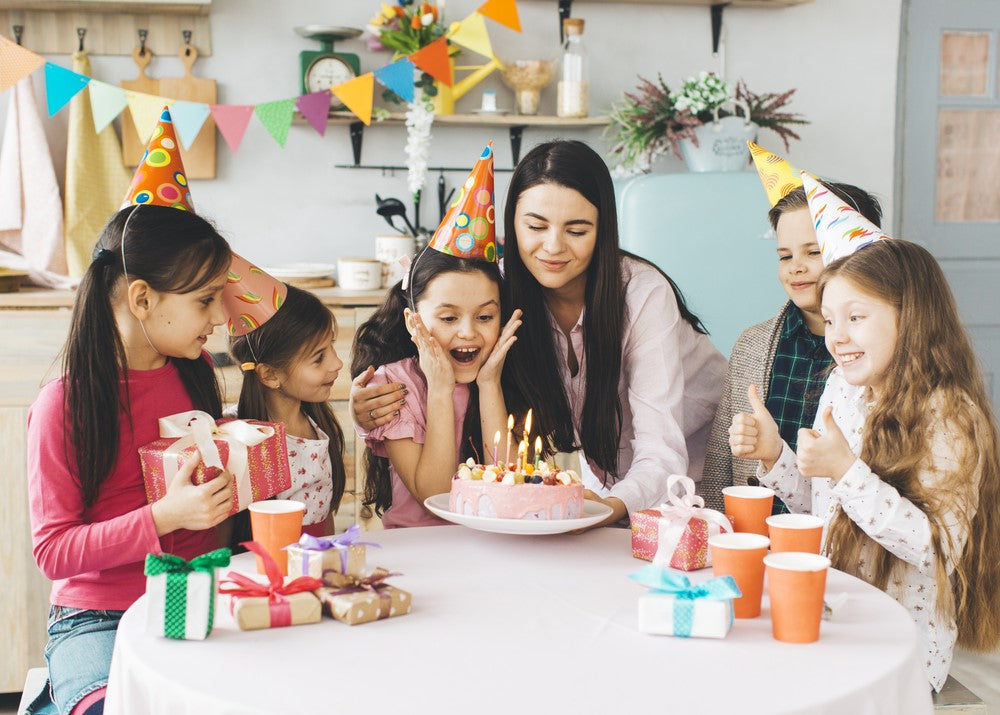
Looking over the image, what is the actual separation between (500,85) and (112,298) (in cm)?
222

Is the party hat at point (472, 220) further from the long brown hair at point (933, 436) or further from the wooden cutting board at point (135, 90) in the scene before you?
the wooden cutting board at point (135, 90)

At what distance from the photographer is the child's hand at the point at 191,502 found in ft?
4.71

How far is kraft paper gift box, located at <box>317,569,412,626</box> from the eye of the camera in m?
1.18

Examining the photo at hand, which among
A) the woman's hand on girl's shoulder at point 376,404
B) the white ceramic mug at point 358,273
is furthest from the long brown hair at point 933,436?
the white ceramic mug at point 358,273

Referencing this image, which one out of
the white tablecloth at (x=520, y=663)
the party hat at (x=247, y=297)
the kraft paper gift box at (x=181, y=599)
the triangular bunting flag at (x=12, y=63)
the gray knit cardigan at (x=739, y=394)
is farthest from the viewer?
the triangular bunting flag at (x=12, y=63)

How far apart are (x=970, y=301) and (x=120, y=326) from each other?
130 inches

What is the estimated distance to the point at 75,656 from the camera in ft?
4.89

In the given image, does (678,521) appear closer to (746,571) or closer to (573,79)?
(746,571)

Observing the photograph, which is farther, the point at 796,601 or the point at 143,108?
the point at 143,108

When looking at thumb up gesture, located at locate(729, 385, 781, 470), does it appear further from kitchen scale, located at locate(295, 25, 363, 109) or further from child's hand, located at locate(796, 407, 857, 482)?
kitchen scale, located at locate(295, 25, 363, 109)

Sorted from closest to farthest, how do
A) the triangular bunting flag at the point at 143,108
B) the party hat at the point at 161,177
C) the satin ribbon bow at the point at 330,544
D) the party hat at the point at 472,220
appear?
the satin ribbon bow at the point at 330,544 < the party hat at the point at 161,177 < the party hat at the point at 472,220 < the triangular bunting flag at the point at 143,108

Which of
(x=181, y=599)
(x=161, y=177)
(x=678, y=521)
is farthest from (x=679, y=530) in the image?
(x=161, y=177)

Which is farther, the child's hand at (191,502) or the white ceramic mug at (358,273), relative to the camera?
the white ceramic mug at (358,273)

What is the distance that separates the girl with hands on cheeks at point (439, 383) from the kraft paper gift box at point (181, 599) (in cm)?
75
